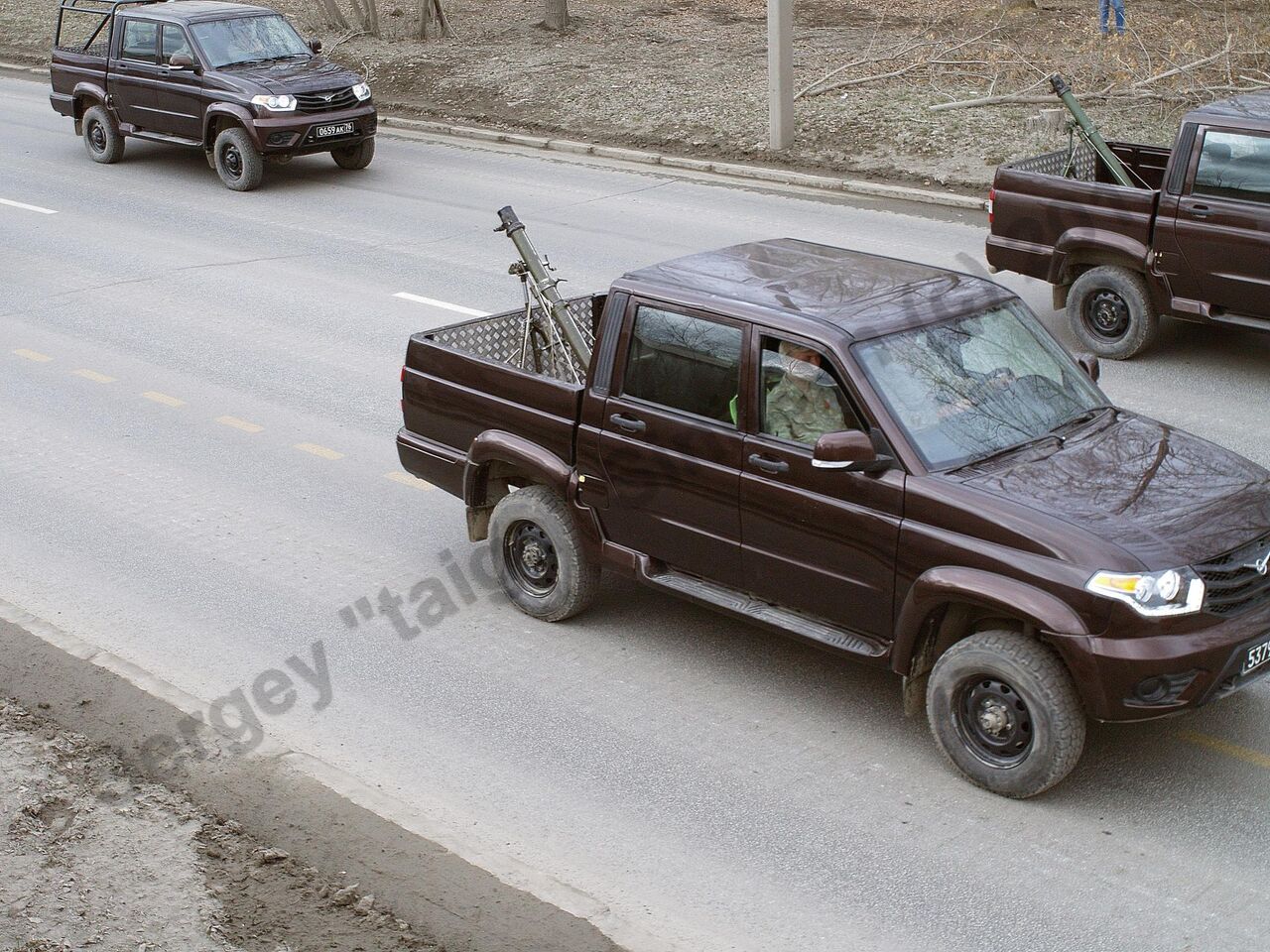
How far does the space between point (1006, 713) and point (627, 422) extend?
88.8 inches

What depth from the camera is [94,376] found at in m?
12.0

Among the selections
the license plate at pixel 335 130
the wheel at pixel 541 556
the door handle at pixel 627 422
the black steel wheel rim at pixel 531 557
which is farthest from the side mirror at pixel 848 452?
the license plate at pixel 335 130

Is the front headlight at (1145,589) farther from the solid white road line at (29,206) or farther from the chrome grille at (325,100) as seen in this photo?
the solid white road line at (29,206)

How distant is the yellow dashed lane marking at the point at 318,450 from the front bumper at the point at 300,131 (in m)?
8.50

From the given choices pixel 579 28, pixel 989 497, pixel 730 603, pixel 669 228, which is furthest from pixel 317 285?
pixel 579 28

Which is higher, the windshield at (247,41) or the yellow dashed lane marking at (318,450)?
the windshield at (247,41)

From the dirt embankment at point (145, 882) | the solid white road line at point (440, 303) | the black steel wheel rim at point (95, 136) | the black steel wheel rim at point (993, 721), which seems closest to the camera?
the dirt embankment at point (145, 882)

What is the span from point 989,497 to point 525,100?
17279 mm

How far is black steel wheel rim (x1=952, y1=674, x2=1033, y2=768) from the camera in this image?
612 centimetres

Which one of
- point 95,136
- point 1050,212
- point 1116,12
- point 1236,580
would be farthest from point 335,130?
point 1236,580

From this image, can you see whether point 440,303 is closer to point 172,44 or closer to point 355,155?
point 355,155

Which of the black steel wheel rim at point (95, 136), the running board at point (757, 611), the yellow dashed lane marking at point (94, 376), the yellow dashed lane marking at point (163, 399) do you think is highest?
the black steel wheel rim at point (95, 136)

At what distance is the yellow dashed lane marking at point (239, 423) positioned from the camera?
10.9 metres

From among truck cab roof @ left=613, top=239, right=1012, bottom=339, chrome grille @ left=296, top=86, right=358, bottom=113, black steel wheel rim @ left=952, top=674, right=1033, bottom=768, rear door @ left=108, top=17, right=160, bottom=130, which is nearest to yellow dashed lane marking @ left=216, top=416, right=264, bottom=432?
truck cab roof @ left=613, top=239, right=1012, bottom=339
